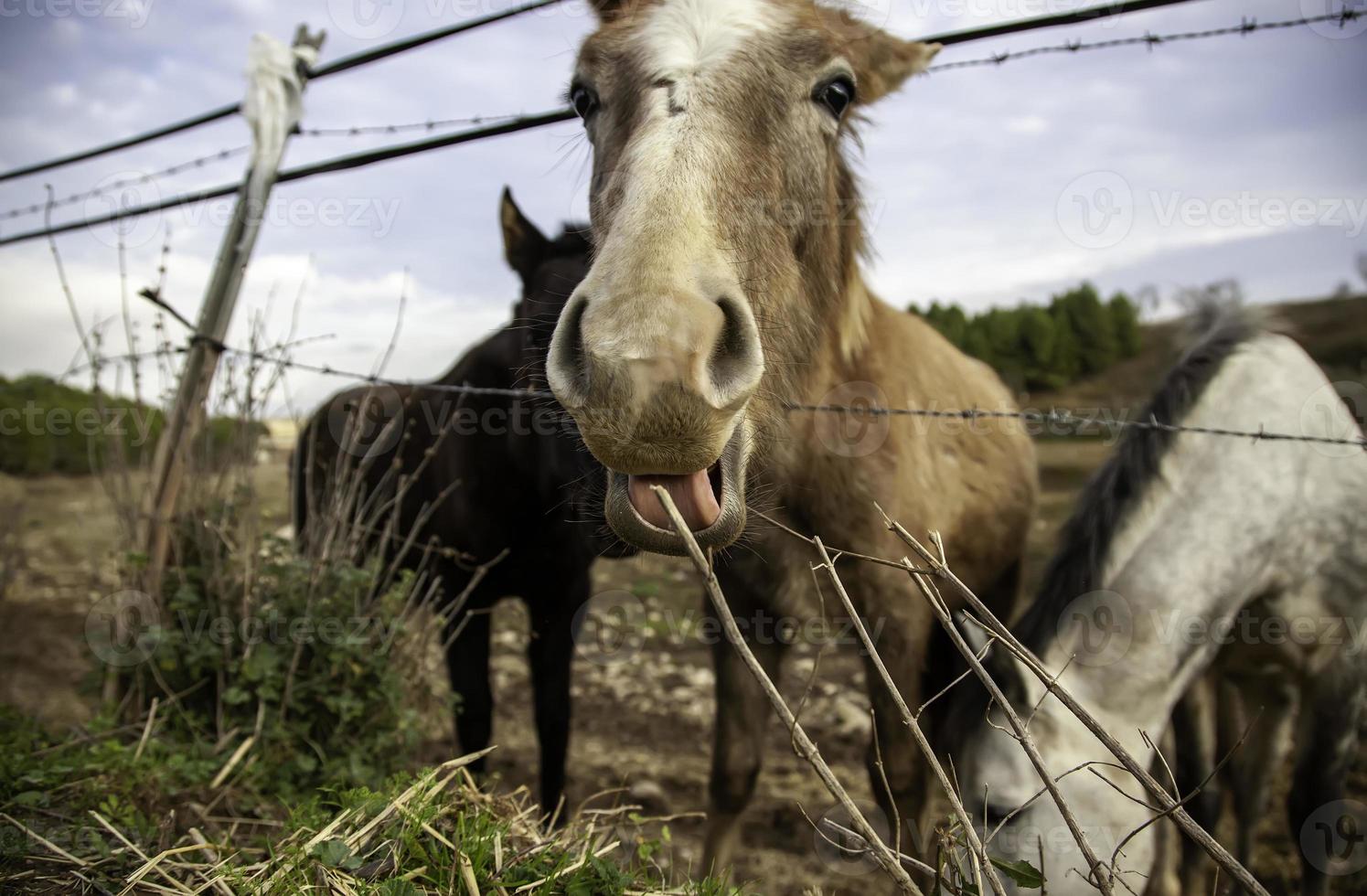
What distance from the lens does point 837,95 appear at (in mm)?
2436

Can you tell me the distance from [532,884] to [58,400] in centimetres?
1575

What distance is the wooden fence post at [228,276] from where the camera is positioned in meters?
3.59

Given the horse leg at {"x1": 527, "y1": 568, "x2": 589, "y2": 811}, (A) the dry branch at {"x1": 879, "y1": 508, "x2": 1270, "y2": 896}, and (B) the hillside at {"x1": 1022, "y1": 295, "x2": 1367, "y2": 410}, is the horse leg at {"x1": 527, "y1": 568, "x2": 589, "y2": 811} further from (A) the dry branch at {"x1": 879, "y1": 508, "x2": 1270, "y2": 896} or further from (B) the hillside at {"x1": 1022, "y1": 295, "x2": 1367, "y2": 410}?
(B) the hillside at {"x1": 1022, "y1": 295, "x2": 1367, "y2": 410}

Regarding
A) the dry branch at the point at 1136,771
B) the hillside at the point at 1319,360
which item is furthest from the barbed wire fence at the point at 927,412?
the hillside at the point at 1319,360

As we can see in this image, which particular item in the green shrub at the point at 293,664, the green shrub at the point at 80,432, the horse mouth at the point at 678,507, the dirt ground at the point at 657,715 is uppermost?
the green shrub at the point at 80,432

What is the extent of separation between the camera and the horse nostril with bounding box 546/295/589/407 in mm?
1547

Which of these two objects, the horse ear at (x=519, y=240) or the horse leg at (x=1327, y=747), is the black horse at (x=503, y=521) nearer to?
the horse ear at (x=519, y=240)

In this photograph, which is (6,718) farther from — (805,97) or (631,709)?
(631,709)

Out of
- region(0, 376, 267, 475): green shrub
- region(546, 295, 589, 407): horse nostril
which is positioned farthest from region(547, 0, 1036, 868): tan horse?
region(0, 376, 267, 475): green shrub

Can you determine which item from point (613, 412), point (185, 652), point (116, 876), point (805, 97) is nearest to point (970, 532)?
point (805, 97)

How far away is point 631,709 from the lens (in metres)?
5.95

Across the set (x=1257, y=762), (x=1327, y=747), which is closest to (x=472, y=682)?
(x=1327, y=747)

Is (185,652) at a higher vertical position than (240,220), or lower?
lower

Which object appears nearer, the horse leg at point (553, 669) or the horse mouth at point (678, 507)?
the horse mouth at point (678, 507)
